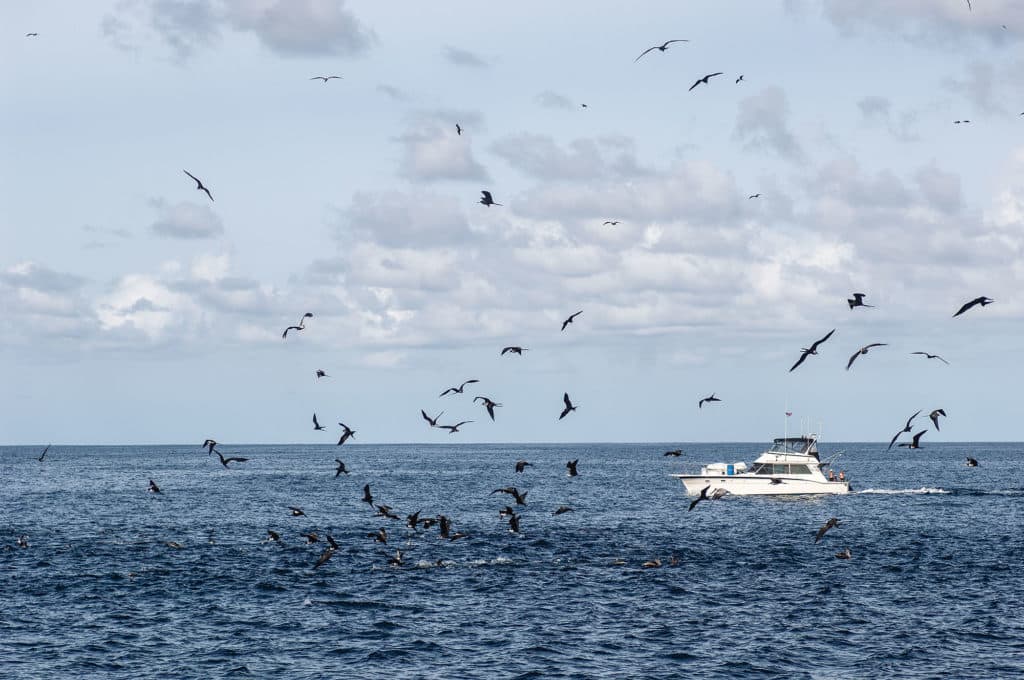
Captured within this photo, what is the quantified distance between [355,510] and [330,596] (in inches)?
2180

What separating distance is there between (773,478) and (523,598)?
6066 cm

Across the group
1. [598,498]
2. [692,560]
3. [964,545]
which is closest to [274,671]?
[692,560]

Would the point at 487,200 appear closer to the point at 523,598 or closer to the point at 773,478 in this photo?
the point at 523,598

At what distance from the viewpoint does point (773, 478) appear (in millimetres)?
109688

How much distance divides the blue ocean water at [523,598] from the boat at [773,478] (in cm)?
1131

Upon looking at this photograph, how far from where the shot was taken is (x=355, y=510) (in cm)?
10969

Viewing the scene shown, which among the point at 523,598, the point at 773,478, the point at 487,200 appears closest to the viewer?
the point at 487,200

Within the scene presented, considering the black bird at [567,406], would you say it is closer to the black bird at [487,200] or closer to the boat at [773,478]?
the black bird at [487,200]

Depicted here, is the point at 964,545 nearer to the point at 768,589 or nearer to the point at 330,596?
the point at 768,589

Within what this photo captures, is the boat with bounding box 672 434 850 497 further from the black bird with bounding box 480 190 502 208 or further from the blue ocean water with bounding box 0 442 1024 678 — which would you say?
the black bird with bounding box 480 190 502 208

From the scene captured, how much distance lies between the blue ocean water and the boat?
11.3m

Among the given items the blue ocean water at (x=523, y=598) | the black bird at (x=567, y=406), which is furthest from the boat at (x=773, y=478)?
the black bird at (x=567, y=406)

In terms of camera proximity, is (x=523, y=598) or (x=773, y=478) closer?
(x=523, y=598)

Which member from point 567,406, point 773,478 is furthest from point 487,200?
point 773,478
